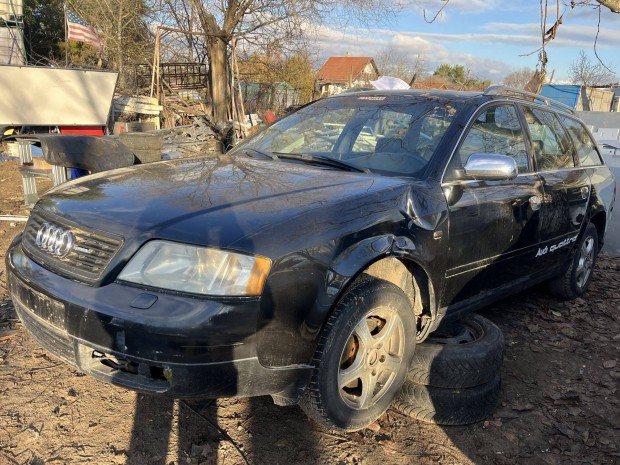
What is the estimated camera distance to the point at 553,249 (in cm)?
427

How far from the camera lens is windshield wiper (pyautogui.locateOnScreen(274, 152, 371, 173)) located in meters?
3.21

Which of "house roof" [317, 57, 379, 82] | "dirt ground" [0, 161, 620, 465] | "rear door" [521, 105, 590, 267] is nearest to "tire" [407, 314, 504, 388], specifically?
"dirt ground" [0, 161, 620, 465]

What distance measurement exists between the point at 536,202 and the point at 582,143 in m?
1.51

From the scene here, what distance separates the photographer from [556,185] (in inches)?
161

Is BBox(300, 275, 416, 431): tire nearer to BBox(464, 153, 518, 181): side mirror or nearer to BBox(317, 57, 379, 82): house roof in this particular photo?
BBox(464, 153, 518, 181): side mirror

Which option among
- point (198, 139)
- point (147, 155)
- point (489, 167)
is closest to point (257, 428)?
point (489, 167)

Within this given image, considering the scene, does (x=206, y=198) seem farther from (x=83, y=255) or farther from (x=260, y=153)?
(x=260, y=153)

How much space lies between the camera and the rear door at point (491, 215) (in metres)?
3.14

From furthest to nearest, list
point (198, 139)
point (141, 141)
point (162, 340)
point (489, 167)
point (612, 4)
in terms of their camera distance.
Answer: point (198, 139) < point (141, 141) < point (612, 4) < point (489, 167) < point (162, 340)

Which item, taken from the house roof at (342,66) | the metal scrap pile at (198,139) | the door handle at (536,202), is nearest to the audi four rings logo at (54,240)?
the door handle at (536,202)

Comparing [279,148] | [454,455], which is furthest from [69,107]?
[454,455]

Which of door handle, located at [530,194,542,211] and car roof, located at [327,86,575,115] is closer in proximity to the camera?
car roof, located at [327,86,575,115]

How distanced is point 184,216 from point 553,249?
3223 millimetres

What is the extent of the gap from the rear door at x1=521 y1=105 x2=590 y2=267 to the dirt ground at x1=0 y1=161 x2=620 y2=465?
106 centimetres
